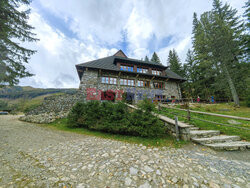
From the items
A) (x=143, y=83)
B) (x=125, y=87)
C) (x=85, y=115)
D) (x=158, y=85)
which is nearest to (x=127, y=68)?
(x=125, y=87)

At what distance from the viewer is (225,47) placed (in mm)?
12719

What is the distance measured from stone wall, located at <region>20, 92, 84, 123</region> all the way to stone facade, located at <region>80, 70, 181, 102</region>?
7.65 feet

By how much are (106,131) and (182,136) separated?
3789mm

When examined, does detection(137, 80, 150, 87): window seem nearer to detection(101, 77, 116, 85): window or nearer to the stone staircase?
detection(101, 77, 116, 85): window

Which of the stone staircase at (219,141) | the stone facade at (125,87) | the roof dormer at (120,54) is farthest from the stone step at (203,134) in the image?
the roof dormer at (120,54)

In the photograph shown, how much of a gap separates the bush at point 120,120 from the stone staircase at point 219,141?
132 cm

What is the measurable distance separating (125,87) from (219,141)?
1075 cm

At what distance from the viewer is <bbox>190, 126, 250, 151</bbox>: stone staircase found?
290 cm

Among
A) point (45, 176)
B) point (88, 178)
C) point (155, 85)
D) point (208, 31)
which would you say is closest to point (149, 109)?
point (88, 178)

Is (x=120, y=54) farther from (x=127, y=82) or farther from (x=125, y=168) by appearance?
(x=125, y=168)

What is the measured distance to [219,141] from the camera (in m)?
3.37

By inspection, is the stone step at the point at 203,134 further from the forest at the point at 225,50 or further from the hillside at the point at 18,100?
the hillside at the point at 18,100

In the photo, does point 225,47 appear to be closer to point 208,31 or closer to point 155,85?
point 208,31

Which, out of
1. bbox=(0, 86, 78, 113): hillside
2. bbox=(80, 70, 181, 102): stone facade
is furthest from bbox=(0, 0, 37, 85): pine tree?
bbox=(80, 70, 181, 102): stone facade
